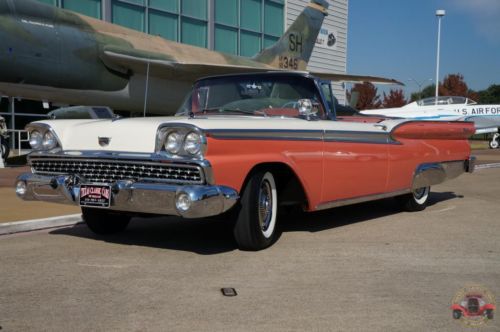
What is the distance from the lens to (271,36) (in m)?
25.3

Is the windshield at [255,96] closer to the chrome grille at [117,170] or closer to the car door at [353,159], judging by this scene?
the car door at [353,159]

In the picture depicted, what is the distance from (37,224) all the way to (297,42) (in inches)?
649

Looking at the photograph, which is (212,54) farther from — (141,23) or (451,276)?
(451,276)

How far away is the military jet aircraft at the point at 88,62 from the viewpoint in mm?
12148

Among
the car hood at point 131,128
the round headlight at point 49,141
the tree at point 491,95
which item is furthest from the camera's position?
the tree at point 491,95

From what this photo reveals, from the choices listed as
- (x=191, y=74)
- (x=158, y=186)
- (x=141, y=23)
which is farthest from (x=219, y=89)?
(x=141, y=23)

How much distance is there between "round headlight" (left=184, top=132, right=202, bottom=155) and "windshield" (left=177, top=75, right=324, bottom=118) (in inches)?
49.8

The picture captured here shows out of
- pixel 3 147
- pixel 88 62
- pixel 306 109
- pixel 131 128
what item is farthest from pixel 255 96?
pixel 88 62

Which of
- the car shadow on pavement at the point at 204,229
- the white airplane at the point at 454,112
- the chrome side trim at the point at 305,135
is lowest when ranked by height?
the car shadow on pavement at the point at 204,229

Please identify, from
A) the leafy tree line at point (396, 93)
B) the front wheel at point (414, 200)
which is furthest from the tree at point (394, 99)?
the front wheel at point (414, 200)

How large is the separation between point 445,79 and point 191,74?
49.6 metres

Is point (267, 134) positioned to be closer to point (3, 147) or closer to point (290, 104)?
point (290, 104)

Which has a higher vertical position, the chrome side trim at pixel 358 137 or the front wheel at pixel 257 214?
the chrome side trim at pixel 358 137

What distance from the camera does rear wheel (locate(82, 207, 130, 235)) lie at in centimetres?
526
